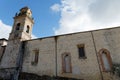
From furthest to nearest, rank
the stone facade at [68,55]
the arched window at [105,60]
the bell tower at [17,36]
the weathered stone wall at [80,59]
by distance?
the bell tower at [17,36] < the stone facade at [68,55] < the weathered stone wall at [80,59] < the arched window at [105,60]

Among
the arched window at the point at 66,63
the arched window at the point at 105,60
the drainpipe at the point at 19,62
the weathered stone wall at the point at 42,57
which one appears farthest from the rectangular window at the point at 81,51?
the drainpipe at the point at 19,62

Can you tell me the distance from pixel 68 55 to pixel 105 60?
17.0 ft

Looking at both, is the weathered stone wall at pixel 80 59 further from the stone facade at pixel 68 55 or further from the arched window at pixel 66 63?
the arched window at pixel 66 63

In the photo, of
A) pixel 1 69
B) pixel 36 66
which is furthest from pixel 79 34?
pixel 1 69

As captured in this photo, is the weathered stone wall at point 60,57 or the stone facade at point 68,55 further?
the weathered stone wall at point 60,57

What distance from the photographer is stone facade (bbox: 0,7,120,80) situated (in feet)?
50.0

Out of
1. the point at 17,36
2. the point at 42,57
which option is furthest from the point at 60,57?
the point at 17,36

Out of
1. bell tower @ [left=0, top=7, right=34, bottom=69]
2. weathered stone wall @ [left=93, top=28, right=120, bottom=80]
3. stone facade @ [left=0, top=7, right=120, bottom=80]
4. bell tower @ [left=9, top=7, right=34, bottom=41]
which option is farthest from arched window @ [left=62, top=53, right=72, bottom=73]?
bell tower @ [left=9, top=7, right=34, bottom=41]

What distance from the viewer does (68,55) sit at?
17375 mm

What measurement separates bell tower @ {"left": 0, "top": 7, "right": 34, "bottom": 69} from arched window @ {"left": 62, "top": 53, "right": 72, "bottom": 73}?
8018 millimetres

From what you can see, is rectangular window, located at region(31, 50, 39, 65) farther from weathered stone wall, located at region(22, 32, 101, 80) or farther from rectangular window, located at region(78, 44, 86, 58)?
rectangular window, located at region(78, 44, 86, 58)

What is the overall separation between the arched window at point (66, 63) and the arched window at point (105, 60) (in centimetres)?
442

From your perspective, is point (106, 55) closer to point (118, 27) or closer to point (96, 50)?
point (96, 50)

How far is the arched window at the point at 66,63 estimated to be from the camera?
16.5 meters
